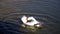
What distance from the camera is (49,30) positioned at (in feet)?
19.9

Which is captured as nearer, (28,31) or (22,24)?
(28,31)

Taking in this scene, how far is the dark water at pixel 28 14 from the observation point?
6.02 meters

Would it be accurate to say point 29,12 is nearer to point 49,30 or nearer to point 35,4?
point 35,4

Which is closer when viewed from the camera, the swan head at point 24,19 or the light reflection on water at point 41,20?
the light reflection on water at point 41,20

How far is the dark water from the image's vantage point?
6.02m

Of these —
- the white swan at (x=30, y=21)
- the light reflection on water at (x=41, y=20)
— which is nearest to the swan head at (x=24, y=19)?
the white swan at (x=30, y=21)

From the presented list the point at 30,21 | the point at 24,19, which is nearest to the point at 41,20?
the point at 30,21

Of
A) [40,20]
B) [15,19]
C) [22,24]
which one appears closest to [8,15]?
[15,19]

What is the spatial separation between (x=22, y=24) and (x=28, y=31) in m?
0.56

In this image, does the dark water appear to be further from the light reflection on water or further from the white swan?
the white swan

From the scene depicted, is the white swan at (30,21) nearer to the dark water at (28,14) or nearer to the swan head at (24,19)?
the swan head at (24,19)

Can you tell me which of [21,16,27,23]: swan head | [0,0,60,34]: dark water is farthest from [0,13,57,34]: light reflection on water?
[21,16,27,23]: swan head

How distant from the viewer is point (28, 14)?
710cm

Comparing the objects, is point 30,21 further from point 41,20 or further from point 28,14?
point 28,14
